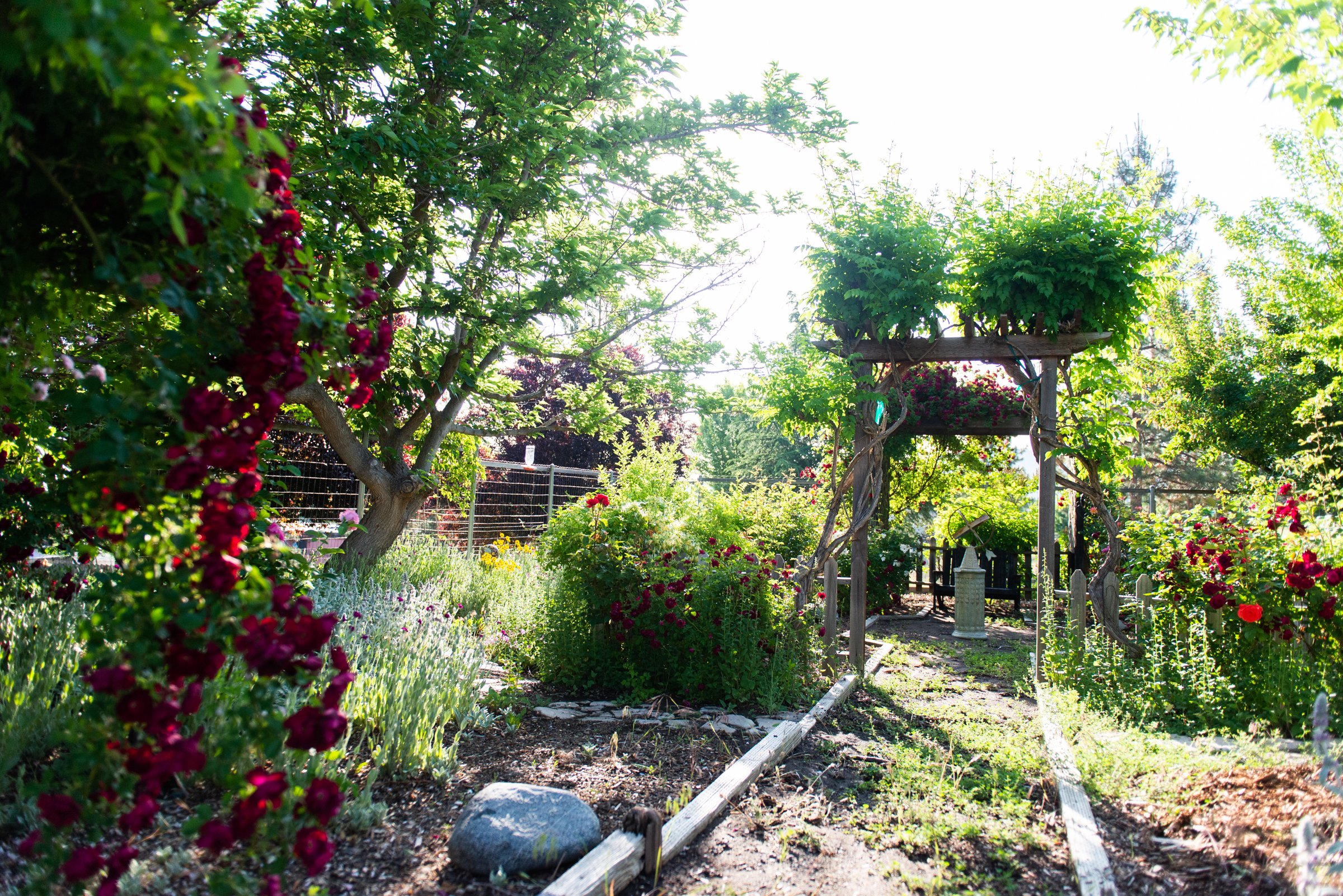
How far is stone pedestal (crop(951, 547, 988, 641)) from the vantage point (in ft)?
25.8

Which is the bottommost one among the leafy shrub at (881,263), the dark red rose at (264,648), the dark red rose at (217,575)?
the dark red rose at (264,648)

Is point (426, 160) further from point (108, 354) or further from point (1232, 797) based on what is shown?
point (1232, 797)

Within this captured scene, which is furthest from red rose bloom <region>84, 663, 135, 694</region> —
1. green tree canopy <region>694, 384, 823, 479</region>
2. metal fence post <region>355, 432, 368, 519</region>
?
green tree canopy <region>694, 384, 823, 479</region>

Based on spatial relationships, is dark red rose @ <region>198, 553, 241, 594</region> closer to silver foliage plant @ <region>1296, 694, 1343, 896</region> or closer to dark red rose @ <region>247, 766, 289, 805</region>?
dark red rose @ <region>247, 766, 289, 805</region>

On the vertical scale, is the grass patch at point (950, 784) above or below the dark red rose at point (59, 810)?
below

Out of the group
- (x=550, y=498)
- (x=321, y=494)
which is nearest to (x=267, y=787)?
(x=321, y=494)

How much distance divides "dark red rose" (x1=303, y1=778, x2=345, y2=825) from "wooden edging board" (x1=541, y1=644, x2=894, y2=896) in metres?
0.88

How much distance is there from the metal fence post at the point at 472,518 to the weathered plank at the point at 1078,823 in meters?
6.86

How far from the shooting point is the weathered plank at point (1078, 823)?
242cm

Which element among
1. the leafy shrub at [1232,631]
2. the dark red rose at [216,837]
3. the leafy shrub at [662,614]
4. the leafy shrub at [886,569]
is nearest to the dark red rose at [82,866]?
the dark red rose at [216,837]

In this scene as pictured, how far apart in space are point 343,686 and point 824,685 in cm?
400

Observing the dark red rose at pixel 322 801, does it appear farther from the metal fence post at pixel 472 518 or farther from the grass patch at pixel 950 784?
the metal fence post at pixel 472 518

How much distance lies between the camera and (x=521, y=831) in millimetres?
2393

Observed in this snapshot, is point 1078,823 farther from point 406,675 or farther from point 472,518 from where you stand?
point 472,518
